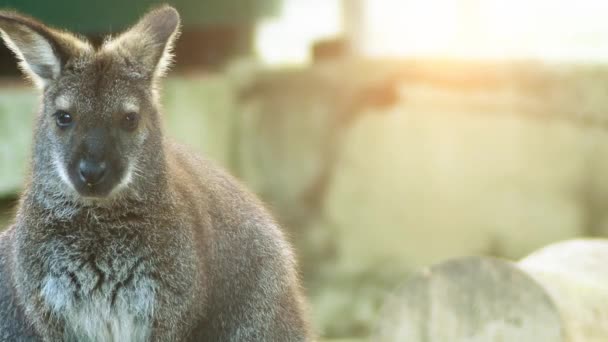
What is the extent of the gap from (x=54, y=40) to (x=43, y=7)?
454 centimetres

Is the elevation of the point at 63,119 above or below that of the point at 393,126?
above

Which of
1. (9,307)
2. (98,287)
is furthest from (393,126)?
(98,287)

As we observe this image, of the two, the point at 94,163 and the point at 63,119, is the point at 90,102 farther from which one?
the point at 94,163

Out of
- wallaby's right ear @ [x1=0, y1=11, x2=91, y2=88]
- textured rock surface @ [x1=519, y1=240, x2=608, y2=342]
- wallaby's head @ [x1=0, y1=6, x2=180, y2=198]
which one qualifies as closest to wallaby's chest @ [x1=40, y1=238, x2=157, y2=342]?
wallaby's head @ [x1=0, y1=6, x2=180, y2=198]

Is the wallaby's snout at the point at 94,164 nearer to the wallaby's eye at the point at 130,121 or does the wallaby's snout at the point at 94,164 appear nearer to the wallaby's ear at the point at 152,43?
the wallaby's eye at the point at 130,121

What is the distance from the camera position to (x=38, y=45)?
16.8 ft

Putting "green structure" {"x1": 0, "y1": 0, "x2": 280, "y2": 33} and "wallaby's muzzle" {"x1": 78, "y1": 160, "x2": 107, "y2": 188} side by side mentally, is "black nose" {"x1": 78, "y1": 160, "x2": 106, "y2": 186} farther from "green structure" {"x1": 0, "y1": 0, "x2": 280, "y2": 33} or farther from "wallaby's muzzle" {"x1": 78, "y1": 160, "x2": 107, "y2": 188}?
"green structure" {"x1": 0, "y1": 0, "x2": 280, "y2": 33}

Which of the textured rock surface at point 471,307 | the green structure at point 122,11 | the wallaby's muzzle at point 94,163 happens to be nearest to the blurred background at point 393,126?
the green structure at point 122,11

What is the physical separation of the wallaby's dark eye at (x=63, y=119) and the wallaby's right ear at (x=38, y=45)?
20 centimetres

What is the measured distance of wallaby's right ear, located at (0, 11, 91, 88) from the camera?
197 inches

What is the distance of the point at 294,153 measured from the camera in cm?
1018

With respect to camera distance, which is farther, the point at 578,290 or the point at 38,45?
the point at 578,290

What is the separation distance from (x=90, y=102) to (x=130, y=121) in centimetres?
21

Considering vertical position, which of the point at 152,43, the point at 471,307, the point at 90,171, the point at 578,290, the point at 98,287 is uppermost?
the point at 152,43
